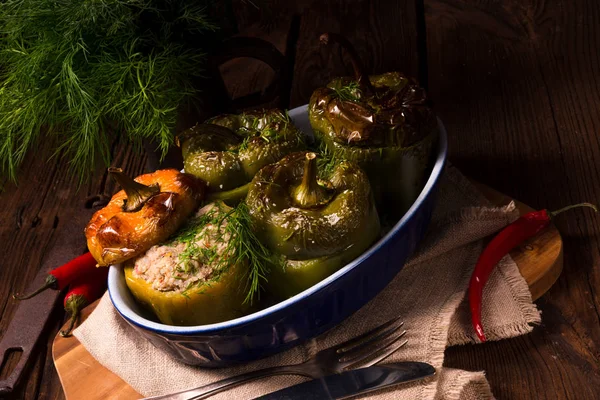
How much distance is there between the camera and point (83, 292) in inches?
92.0

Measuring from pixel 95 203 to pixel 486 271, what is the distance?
140 centimetres

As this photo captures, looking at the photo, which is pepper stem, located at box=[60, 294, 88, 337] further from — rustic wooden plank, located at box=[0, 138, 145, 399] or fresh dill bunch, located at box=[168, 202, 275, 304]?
fresh dill bunch, located at box=[168, 202, 275, 304]

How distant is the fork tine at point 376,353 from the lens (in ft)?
6.44

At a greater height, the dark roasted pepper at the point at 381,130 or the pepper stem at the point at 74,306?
the dark roasted pepper at the point at 381,130

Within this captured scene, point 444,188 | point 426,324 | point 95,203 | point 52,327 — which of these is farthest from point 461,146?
point 52,327

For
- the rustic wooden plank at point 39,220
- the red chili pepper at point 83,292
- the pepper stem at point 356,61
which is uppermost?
the pepper stem at point 356,61

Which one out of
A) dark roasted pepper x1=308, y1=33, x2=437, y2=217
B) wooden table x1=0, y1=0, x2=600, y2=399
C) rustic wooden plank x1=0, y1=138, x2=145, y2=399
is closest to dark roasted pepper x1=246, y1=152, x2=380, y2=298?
dark roasted pepper x1=308, y1=33, x2=437, y2=217

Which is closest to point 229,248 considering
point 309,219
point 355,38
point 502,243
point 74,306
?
point 309,219

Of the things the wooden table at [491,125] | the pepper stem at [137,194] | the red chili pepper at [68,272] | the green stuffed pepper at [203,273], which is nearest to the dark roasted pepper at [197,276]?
the green stuffed pepper at [203,273]

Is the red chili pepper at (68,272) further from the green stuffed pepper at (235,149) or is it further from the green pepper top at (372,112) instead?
the green pepper top at (372,112)

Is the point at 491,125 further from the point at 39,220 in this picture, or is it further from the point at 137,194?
the point at 39,220

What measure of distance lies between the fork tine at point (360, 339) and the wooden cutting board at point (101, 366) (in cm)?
41

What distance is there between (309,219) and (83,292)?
33.6 inches

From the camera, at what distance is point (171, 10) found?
7.57ft
